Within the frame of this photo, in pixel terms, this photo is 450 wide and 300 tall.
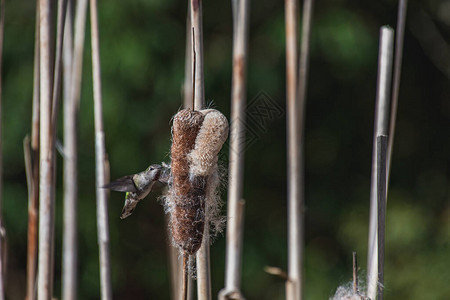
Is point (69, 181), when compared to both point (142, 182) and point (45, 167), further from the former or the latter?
point (142, 182)

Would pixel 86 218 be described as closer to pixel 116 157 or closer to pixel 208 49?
pixel 116 157

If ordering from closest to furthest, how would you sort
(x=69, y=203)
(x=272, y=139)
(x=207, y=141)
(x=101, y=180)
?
1. (x=207, y=141)
2. (x=101, y=180)
3. (x=69, y=203)
4. (x=272, y=139)

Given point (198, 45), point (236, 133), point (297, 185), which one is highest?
point (198, 45)

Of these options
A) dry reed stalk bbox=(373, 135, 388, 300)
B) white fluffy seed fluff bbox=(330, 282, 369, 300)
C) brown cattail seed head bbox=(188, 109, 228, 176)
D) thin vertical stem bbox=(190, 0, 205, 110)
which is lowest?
white fluffy seed fluff bbox=(330, 282, 369, 300)

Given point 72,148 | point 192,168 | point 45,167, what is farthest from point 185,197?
point 72,148

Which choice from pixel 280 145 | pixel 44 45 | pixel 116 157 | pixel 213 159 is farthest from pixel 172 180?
pixel 280 145

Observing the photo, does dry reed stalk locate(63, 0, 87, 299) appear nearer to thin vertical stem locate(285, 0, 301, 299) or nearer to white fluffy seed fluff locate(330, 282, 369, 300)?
thin vertical stem locate(285, 0, 301, 299)

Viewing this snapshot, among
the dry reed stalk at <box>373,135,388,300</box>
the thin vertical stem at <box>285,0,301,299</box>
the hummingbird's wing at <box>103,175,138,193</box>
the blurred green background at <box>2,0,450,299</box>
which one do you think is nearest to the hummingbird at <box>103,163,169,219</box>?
the hummingbird's wing at <box>103,175,138,193</box>
